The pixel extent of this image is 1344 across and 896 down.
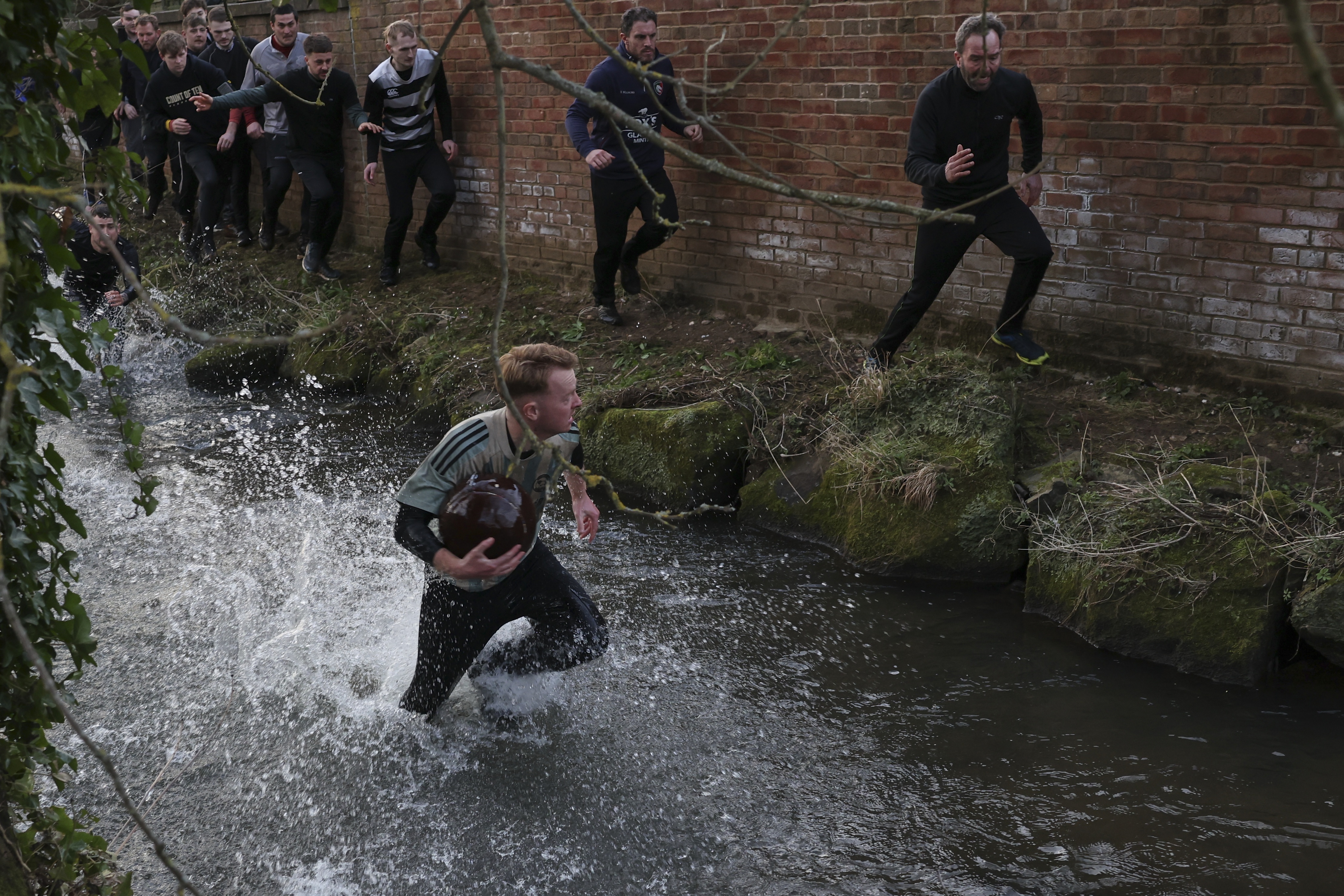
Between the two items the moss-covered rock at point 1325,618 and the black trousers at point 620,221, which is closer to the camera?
the moss-covered rock at point 1325,618

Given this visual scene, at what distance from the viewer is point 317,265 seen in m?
11.7

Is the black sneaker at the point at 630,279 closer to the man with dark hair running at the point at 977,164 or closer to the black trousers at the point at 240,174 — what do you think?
the man with dark hair running at the point at 977,164

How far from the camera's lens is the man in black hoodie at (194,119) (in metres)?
11.6

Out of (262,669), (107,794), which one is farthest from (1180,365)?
(107,794)

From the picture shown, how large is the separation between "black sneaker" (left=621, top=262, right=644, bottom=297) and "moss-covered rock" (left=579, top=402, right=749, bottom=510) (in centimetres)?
228

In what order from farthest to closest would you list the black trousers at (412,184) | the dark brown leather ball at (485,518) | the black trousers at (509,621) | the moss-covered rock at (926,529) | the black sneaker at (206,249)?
1. the black sneaker at (206,249)
2. the black trousers at (412,184)
3. the moss-covered rock at (926,529)
4. the black trousers at (509,621)
5. the dark brown leather ball at (485,518)

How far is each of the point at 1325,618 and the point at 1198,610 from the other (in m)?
0.50

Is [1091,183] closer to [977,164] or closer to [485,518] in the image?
[977,164]

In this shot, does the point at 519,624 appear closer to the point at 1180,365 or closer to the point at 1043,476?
the point at 1043,476

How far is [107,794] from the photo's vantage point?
4.54 meters

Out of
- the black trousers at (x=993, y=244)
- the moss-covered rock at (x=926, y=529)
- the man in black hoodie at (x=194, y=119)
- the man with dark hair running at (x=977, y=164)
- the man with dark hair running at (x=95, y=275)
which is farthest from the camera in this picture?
the man in black hoodie at (x=194, y=119)

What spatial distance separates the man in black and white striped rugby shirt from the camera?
10.3 metres

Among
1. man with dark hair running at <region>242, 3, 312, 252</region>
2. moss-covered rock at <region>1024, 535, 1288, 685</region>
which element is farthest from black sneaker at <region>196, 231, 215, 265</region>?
moss-covered rock at <region>1024, 535, 1288, 685</region>

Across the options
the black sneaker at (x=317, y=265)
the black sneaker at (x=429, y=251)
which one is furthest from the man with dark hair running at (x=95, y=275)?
the black sneaker at (x=429, y=251)
